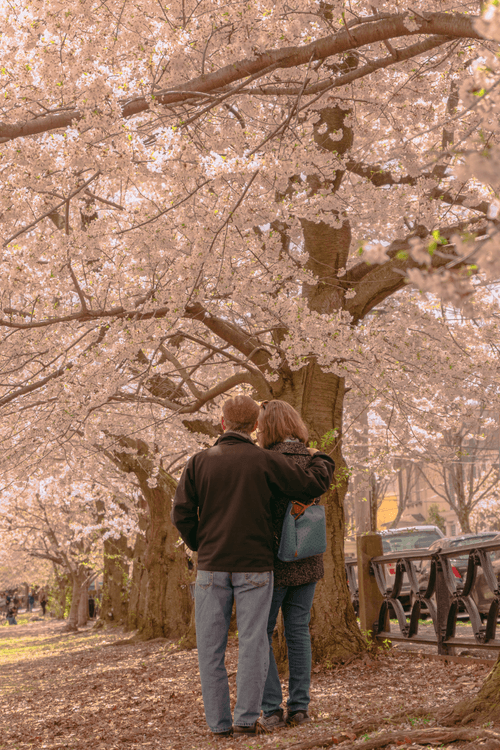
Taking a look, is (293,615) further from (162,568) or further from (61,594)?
(61,594)

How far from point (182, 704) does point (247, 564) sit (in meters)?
2.83

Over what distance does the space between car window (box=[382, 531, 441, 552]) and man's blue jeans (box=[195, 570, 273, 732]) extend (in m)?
12.4

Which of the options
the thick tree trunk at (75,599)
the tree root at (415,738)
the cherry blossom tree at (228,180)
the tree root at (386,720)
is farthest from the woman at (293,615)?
the thick tree trunk at (75,599)

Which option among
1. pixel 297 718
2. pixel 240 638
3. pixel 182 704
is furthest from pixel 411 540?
pixel 240 638

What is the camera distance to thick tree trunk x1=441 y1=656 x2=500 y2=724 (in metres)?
3.13

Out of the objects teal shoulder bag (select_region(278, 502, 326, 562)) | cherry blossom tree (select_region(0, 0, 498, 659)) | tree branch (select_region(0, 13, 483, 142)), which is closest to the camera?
teal shoulder bag (select_region(278, 502, 326, 562))

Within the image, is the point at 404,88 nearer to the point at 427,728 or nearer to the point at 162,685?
the point at 427,728

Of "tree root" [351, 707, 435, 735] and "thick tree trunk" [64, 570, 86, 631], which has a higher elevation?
"tree root" [351, 707, 435, 735]

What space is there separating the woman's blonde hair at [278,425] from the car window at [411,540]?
39.6 ft

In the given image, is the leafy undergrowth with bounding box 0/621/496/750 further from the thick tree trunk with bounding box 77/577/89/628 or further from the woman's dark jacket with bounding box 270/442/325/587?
the thick tree trunk with bounding box 77/577/89/628

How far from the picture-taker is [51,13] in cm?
527

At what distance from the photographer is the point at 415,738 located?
2980 mm

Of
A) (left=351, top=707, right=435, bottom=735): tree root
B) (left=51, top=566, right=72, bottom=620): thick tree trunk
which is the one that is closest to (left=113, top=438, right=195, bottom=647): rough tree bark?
(left=351, top=707, right=435, bottom=735): tree root

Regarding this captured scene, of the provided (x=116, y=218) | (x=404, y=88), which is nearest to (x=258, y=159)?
(x=404, y=88)
